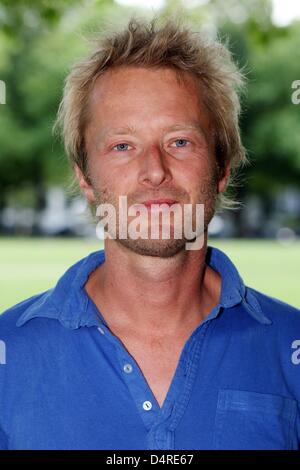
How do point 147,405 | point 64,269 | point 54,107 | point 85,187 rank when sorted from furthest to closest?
point 54,107, point 64,269, point 85,187, point 147,405

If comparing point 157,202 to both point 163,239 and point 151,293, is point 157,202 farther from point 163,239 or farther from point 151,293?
point 151,293

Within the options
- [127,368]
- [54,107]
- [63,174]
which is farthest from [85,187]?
[54,107]

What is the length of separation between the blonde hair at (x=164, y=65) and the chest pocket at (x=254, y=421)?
563 millimetres

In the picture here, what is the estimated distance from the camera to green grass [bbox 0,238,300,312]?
8.08 meters

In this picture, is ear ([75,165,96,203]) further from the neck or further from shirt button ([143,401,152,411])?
shirt button ([143,401,152,411])

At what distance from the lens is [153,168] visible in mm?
1468

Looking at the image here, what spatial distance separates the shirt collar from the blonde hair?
229mm

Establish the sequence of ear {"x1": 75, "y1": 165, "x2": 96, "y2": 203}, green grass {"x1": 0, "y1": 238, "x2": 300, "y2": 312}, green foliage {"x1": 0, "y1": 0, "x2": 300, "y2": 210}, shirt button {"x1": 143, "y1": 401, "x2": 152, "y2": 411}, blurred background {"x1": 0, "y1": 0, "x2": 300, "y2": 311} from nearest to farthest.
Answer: shirt button {"x1": 143, "y1": 401, "x2": 152, "y2": 411} → ear {"x1": 75, "y1": 165, "x2": 96, "y2": 203} → green grass {"x1": 0, "y1": 238, "x2": 300, "y2": 312} → blurred background {"x1": 0, "y1": 0, "x2": 300, "y2": 311} → green foliage {"x1": 0, "y1": 0, "x2": 300, "y2": 210}

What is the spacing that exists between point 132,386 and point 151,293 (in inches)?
9.5

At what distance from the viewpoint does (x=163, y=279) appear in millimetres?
1573

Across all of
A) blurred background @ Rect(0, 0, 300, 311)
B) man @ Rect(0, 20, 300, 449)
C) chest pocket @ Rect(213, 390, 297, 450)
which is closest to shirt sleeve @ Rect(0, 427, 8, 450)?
man @ Rect(0, 20, 300, 449)

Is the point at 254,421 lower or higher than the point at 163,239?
lower

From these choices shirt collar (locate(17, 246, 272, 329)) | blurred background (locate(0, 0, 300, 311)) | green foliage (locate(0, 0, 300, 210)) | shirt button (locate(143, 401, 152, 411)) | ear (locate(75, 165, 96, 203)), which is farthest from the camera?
green foliage (locate(0, 0, 300, 210))
